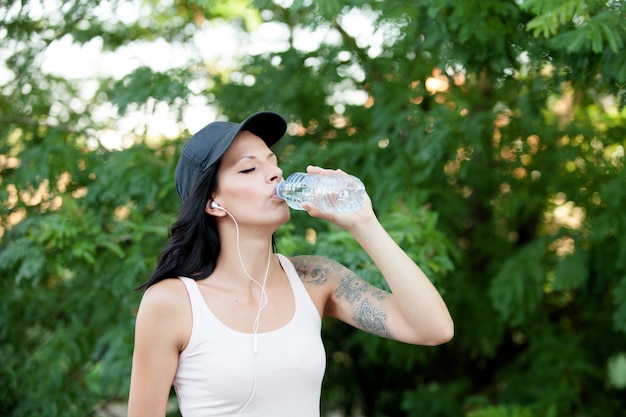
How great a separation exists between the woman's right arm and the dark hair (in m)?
0.15

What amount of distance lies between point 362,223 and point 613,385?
362 cm

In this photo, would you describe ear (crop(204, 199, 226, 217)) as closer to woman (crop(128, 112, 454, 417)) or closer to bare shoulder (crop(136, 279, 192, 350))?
woman (crop(128, 112, 454, 417))

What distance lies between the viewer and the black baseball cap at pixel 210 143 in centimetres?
211

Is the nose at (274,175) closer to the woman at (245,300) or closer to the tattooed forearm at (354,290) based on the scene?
the woman at (245,300)

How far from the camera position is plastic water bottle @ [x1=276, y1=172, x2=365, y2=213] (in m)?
2.04

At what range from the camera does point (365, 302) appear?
225cm

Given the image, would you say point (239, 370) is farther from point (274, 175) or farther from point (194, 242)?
point (274, 175)

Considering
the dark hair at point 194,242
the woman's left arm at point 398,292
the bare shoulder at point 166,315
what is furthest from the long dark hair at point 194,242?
the woman's left arm at point 398,292

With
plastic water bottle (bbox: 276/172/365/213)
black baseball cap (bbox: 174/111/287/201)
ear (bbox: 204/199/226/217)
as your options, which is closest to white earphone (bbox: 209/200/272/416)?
ear (bbox: 204/199/226/217)

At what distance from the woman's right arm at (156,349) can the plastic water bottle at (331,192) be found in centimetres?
46

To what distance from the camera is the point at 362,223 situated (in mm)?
2047

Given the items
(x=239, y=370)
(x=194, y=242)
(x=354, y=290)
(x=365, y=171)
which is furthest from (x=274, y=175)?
(x=365, y=171)

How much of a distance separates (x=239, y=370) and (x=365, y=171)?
2.06m

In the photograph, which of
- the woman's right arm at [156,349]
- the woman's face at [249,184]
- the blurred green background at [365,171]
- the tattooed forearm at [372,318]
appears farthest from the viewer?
the blurred green background at [365,171]
